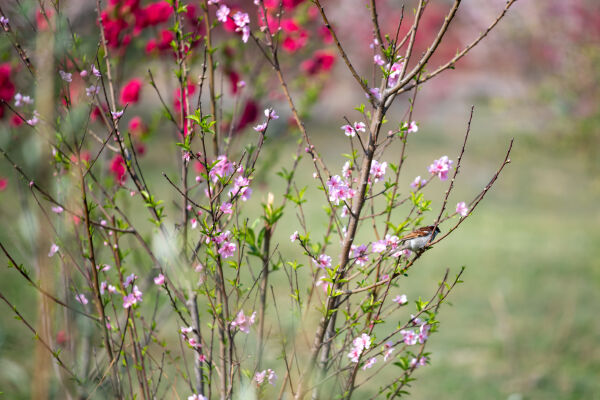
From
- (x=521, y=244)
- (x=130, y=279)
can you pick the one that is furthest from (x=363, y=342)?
(x=521, y=244)

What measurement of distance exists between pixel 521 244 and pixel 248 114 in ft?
20.9

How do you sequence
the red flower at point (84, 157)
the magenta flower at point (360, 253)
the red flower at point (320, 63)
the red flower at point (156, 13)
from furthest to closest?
the red flower at point (320, 63) < the red flower at point (156, 13) < the red flower at point (84, 157) < the magenta flower at point (360, 253)

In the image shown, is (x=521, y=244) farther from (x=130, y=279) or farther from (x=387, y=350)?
(x=130, y=279)

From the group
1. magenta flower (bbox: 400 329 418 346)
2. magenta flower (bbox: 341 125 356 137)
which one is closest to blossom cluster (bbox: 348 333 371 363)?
magenta flower (bbox: 400 329 418 346)

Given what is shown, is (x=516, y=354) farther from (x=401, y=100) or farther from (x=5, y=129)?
(x=401, y=100)

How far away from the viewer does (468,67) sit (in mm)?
19281

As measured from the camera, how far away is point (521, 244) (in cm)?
828

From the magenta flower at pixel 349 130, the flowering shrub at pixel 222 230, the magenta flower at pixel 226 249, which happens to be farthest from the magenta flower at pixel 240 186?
the magenta flower at pixel 349 130

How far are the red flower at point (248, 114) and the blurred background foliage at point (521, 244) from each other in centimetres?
23

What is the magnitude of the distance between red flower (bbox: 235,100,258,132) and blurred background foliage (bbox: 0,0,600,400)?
0.23 meters

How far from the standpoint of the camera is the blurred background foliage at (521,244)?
428cm

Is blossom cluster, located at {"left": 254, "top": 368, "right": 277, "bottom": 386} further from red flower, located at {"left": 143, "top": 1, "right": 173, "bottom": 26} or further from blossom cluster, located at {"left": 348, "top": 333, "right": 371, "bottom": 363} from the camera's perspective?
red flower, located at {"left": 143, "top": 1, "right": 173, "bottom": 26}

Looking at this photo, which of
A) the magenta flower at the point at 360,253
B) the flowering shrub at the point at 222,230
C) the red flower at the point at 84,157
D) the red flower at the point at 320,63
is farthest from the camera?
the red flower at the point at 320,63

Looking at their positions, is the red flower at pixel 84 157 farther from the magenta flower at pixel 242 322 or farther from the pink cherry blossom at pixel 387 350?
the pink cherry blossom at pixel 387 350
